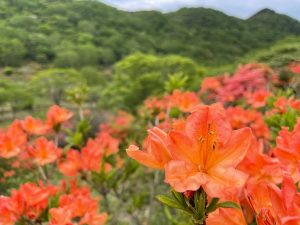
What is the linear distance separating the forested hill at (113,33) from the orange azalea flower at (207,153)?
9.86 metres

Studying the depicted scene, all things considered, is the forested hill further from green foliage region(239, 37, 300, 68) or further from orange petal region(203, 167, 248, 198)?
orange petal region(203, 167, 248, 198)

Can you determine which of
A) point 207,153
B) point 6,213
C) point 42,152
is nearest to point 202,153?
point 207,153

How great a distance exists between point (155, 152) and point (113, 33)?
1078 inches

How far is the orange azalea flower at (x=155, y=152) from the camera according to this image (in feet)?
3.14

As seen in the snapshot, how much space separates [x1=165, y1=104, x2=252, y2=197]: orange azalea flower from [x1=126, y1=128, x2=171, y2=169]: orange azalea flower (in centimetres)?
4

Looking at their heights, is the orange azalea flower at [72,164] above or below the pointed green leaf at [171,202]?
below

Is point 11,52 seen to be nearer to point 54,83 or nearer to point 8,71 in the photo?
point 8,71

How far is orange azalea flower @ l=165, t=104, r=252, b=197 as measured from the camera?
0.90 meters

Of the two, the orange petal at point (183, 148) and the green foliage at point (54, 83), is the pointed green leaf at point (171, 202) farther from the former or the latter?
the green foliage at point (54, 83)

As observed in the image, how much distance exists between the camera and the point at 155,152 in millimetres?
958

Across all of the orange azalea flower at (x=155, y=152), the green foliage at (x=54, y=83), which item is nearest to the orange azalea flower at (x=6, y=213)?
the orange azalea flower at (x=155, y=152)

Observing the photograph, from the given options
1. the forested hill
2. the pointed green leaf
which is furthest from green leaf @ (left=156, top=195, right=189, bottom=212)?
the forested hill

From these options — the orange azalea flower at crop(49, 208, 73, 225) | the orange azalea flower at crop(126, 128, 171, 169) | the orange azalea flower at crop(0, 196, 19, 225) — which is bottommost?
the orange azalea flower at crop(0, 196, 19, 225)

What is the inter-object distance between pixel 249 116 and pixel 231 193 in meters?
2.84
